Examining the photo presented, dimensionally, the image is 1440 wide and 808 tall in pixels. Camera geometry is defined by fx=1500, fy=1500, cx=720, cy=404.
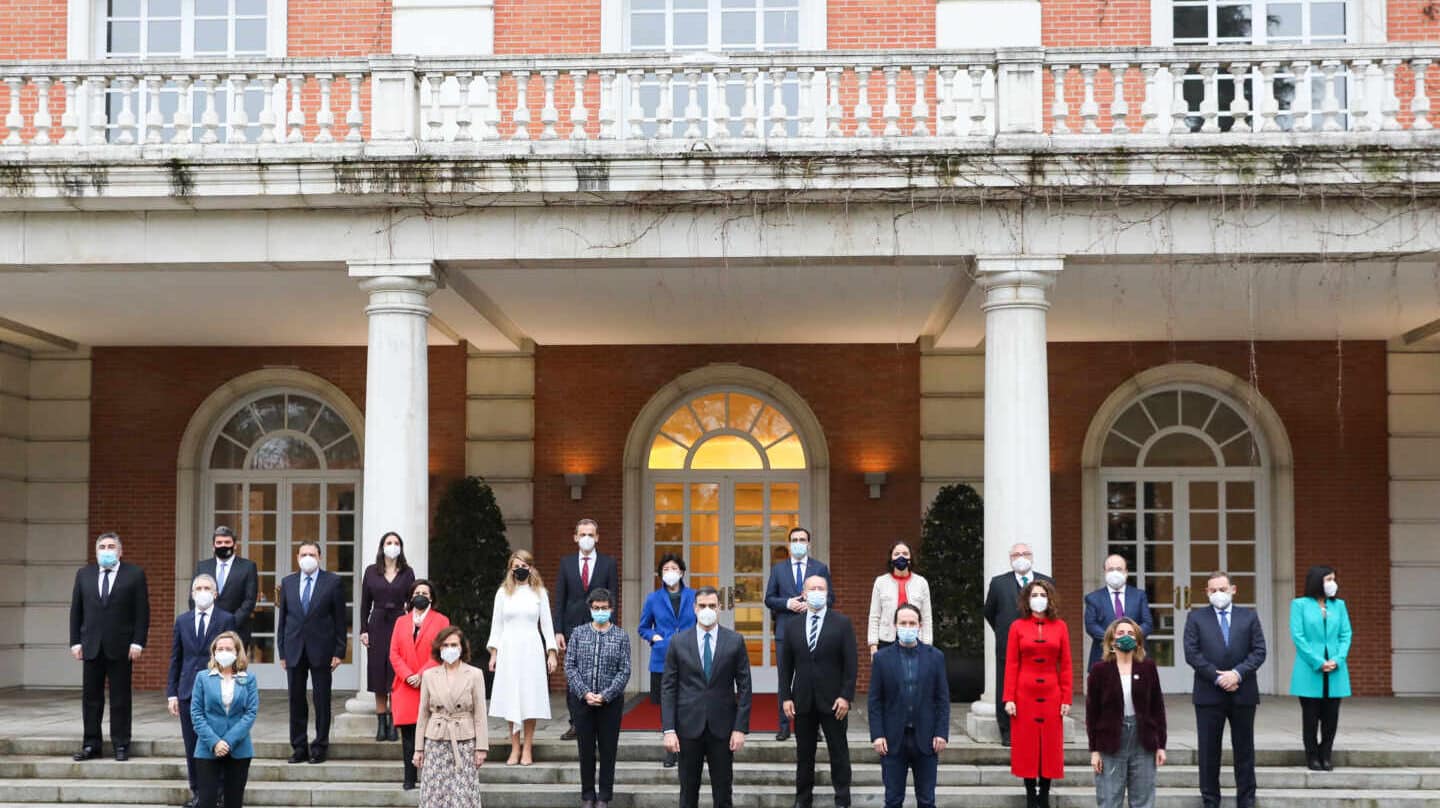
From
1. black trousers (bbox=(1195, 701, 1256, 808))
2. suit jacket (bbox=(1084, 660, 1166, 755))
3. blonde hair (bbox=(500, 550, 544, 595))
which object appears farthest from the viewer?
Answer: blonde hair (bbox=(500, 550, 544, 595))

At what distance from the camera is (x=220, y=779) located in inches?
348

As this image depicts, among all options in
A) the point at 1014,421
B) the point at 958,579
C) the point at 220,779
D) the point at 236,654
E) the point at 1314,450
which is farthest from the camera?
the point at 1314,450

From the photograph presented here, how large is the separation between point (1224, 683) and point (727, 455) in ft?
23.5

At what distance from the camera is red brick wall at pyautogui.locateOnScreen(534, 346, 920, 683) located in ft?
51.3

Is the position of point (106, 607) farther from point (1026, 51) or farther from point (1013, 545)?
point (1026, 51)

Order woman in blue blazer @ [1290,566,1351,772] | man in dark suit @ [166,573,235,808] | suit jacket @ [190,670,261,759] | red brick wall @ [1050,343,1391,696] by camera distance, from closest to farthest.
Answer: suit jacket @ [190,670,261,759]
man in dark suit @ [166,573,235,808]
woman in blue blazer @ [1290,566,1351,772]
red brick wall @ [1050,343,1391,696]

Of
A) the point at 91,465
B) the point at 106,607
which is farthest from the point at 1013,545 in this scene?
the point at 91,465

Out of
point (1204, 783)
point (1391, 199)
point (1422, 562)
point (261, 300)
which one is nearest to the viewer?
point (1204, 783)

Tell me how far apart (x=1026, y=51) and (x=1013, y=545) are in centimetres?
359

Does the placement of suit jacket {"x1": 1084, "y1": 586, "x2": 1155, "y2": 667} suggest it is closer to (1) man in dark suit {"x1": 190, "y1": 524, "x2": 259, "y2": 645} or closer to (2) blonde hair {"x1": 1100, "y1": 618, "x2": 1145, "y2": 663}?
(2) blonde hair {"x1": 1100, "y1": 618, "x2": 1145, "y2": 663}

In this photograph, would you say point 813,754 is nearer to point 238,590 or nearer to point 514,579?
point 514,579

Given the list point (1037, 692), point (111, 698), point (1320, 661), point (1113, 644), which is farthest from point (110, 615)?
point (1320, 661)

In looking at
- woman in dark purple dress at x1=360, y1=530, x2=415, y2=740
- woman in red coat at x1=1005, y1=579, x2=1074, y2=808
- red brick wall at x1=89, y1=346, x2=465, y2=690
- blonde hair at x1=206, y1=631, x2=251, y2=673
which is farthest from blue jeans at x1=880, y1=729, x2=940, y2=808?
red brick wall at x1=89, y1=346, x2=465, y2=690

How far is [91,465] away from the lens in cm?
1608
